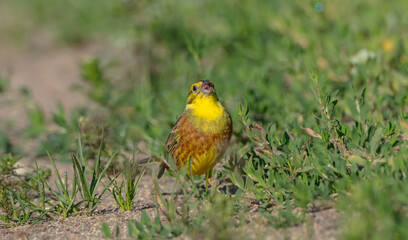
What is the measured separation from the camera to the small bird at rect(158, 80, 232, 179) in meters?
4.02

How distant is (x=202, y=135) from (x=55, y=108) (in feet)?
11.2

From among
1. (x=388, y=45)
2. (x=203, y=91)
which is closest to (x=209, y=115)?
(x=203, y=91)

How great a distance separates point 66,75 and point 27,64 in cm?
102

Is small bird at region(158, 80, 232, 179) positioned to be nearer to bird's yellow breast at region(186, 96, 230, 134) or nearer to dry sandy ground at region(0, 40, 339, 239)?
bird's yellow breast at region(186, 96, 230, 134)

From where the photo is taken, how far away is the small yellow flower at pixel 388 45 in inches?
223

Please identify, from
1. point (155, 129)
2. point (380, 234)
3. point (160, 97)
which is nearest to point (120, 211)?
point (155, 129)

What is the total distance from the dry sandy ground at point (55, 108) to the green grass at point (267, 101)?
0.10 m

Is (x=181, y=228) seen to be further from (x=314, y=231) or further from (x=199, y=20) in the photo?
(x=199, y=20)

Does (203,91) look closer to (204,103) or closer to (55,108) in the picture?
(204,103)

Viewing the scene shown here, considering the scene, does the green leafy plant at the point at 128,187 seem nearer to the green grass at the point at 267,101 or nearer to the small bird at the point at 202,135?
the green grass at the point at 267,101

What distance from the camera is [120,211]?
12.9ft

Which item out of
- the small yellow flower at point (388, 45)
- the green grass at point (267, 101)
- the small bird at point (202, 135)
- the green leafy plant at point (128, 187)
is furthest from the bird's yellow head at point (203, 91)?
the small yellow flower at point (388, 45)

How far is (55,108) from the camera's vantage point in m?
6.93

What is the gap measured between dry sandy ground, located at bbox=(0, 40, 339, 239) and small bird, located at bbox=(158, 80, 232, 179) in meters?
0.44
